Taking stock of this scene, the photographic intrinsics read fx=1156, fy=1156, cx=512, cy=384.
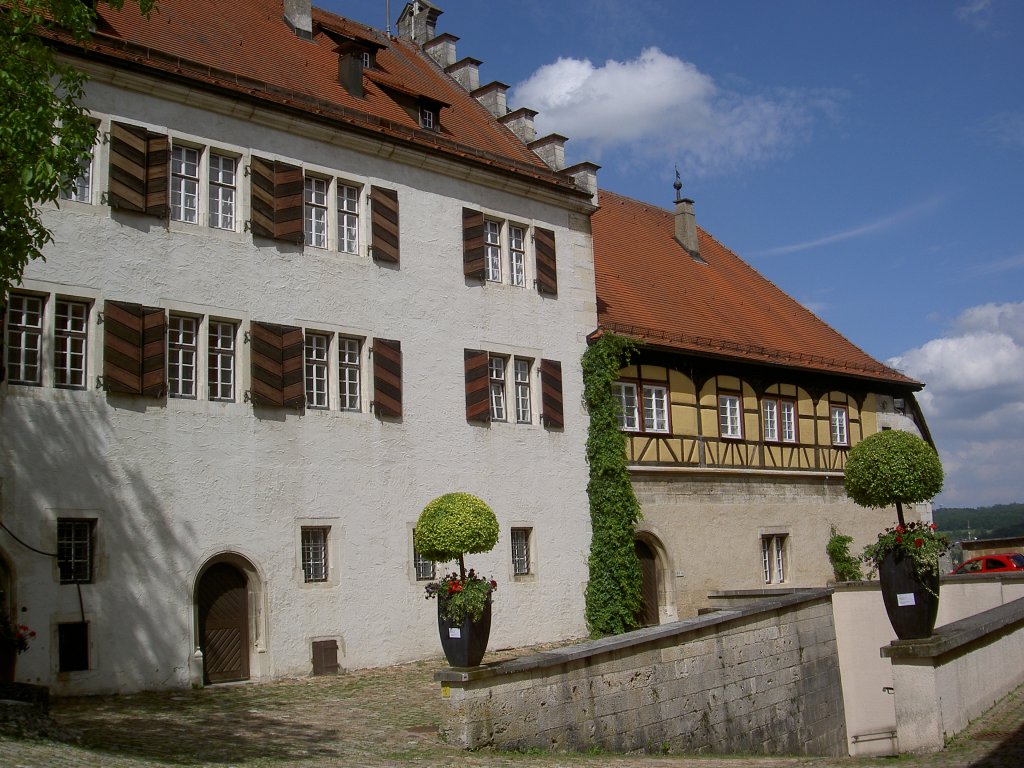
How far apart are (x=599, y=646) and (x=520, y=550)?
6698 mm

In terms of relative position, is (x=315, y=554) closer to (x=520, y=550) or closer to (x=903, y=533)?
(x=520, y=550)

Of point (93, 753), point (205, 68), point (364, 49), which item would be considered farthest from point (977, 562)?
point (93, 753)

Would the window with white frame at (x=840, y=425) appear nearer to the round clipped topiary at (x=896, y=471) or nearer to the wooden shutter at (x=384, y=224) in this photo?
the round clipped topiary at (x=896, y=471)

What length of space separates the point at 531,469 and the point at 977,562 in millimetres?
15621

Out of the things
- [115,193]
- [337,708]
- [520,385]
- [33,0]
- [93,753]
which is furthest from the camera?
[520,385]

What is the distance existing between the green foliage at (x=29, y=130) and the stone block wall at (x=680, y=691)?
579 cm

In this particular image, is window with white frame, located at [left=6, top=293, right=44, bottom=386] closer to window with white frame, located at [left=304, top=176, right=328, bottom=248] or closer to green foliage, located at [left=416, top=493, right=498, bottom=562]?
window with white frame, located at [left=304, top=176, right=328, bottom=248]

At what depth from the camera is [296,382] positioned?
16.8m

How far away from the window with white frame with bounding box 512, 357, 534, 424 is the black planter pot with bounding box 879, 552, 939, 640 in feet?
27.6

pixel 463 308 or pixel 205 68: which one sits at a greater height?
pixel 205 68

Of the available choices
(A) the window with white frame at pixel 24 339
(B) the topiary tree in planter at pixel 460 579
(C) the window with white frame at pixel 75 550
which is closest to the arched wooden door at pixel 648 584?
(B) the topiary tree in planter at pixel 460 579

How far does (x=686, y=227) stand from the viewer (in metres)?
30.3

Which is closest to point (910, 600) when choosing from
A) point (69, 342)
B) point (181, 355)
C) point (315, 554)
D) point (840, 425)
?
point (315, 554)

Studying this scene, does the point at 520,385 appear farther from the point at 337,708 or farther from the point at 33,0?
the point at 33,0
